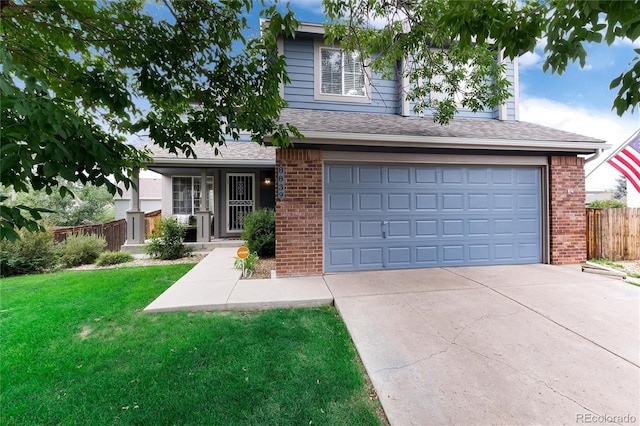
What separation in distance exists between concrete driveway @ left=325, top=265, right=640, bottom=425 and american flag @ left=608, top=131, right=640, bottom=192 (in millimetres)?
2193

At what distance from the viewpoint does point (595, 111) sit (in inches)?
411

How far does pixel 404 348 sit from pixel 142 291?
15.5 ft

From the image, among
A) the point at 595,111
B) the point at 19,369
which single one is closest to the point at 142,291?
the point at 19,369

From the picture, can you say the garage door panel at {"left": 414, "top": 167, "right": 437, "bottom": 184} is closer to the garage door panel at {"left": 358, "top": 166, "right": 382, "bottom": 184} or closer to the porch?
the garage door panel at {"left": 358, "top": 166, "right": 382, "bottom": 184}

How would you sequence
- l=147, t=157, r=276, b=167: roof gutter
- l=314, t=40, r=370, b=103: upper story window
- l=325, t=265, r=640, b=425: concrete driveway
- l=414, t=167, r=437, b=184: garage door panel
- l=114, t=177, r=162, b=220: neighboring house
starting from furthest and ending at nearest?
l=114, t=177, r=162, b=220: neighboring house, l=147, t=157, r=276, b=167: roof gutter, l=314, t=40, r=370, b=103: upper story window, l=414, t=167, r=437, b=184: garage door panel, l=325, t=265, r=640, b=425: concrete driveway

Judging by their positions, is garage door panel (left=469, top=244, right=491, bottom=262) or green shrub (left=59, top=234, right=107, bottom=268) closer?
garage door panel (left=469, top=244, right=491, bottom=262)

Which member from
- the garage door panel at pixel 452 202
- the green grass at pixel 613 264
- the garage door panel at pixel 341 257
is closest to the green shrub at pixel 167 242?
the garage door panel at pixel 341 257

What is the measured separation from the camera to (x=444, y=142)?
575cm

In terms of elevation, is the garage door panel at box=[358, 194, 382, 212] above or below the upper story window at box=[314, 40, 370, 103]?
below

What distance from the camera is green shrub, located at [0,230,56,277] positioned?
6.58 metres

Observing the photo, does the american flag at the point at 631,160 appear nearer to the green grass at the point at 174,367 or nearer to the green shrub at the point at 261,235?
the green grass at the point at 174,367

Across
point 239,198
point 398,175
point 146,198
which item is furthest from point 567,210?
point 146,198

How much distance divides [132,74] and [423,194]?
5555 mm

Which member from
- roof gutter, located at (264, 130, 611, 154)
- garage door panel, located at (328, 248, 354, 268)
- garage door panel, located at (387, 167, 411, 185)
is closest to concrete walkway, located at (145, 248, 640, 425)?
garage door panel, located at (328, 248, 354, 268)
